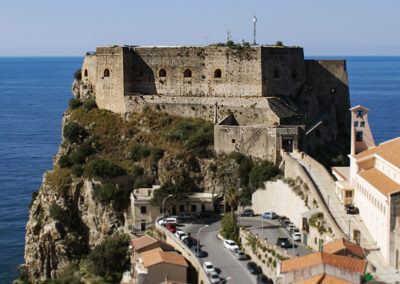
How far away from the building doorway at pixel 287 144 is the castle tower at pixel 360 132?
8.66 m

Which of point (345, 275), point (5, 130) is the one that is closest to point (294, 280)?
point (345, 275)

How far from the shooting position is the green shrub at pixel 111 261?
45469mm

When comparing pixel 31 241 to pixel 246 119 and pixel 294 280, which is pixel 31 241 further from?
pixel 294 280

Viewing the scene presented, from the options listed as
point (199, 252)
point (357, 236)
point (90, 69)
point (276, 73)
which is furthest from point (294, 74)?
point (357, 236)

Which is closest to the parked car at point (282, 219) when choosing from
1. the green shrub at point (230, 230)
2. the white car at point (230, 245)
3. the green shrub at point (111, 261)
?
the green shrub at point (230, 230)

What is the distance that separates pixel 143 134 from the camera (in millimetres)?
60250

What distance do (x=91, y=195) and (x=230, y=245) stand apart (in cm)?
1627

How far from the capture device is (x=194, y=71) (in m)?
61.9

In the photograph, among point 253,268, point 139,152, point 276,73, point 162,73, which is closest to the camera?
point 253,268

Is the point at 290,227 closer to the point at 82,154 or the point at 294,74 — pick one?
the point at 294,74

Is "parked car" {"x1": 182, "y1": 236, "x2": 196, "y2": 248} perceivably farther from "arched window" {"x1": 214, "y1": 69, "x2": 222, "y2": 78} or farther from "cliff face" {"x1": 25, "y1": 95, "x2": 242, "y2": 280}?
"arched window" {"x1": 214, "y1": 69, "x2": 222, "y2": 78}

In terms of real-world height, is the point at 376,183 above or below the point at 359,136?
below

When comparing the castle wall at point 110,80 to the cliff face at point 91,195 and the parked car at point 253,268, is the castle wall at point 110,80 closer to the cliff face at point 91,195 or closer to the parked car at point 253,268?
the cliff face at point 91,195

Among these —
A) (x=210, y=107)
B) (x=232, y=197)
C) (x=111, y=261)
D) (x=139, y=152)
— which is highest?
(x=210, y=107)
